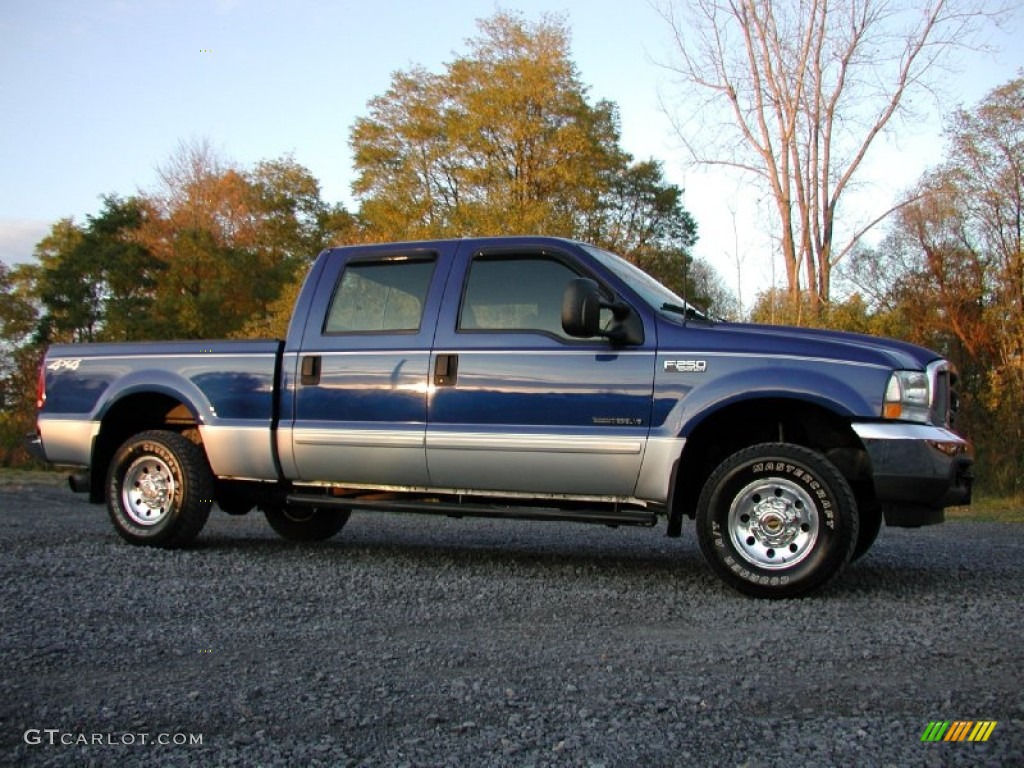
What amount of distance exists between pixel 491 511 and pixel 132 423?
3276mm

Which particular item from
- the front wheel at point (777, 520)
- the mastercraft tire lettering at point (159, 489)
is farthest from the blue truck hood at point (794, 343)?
the mastercraft tire lettering at point (159, 489)

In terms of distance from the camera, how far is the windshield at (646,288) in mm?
6351

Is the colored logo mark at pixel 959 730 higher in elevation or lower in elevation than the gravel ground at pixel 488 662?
higher

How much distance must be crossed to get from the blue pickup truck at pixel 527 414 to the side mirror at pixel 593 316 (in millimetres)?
12

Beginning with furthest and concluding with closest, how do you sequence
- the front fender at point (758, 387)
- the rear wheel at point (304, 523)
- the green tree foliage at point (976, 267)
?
the green tree foliage at point (976, 267), the rear wheel at point (304, 523), the front fender at point (758, 387)

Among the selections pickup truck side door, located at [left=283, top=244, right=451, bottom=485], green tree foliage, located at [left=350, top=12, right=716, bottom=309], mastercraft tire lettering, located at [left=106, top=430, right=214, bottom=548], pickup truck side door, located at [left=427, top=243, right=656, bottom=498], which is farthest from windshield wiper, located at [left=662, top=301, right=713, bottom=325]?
green tree foliage, located at [left=350, top=12, right=716, bottom=309]

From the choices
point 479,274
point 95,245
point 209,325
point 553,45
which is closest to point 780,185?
point 553,45

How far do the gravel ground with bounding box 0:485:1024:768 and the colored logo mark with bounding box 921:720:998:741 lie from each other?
4 cm

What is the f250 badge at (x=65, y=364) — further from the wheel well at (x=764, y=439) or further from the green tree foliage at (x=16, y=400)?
the green tree foliage at (x=16, y=400)

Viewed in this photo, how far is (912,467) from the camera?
17.8 ft

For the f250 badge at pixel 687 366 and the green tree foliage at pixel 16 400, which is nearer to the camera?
the f250 badge at pixel 687 366

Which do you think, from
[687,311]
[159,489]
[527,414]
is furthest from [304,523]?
[687,311]

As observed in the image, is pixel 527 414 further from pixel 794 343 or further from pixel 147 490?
pixel 147 490

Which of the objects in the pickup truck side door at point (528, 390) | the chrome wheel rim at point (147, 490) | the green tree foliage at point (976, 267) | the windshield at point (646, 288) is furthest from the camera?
the green tree foliage at point (976, 267)
